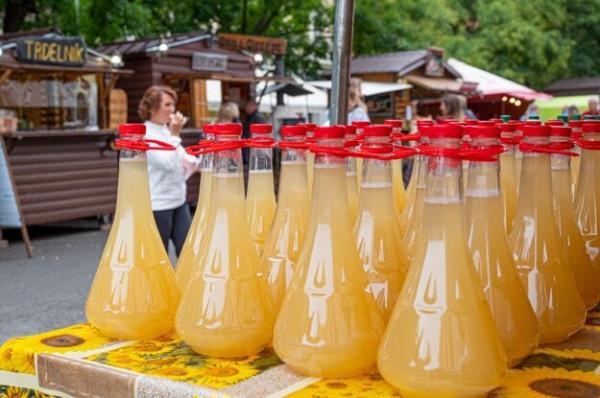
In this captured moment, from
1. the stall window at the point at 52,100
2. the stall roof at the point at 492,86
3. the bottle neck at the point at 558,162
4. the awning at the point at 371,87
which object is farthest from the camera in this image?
the stall roof at the point at 492,86

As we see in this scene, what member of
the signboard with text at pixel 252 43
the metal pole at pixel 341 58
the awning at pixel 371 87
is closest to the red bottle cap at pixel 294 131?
the metal pole at pixel 341 58

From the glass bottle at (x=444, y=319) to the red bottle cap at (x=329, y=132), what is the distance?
0.16 m

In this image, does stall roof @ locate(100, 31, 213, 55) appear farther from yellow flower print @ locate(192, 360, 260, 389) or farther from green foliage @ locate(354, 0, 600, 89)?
yellow flower print @ locate(192, 360, 260, 389)

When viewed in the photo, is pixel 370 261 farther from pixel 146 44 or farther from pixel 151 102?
pixel 146 44

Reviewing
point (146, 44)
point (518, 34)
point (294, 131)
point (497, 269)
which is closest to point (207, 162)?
point (294, 131)

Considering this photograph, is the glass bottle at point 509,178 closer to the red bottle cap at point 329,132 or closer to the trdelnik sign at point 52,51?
the red bottle cap at point 329,132

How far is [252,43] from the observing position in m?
15.6

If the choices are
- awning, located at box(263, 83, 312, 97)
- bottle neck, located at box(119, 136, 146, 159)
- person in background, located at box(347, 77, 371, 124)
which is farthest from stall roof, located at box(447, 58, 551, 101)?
bottle neck, located at box(119, 136, 146, 159)

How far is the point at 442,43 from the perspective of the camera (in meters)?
27.2

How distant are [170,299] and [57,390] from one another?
28cm

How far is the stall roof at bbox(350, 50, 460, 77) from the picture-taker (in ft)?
68.7

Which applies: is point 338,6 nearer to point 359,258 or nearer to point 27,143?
point 359,258

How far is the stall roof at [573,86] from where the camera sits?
103 feet

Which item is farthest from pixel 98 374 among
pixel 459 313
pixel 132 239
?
pixel 459 313
